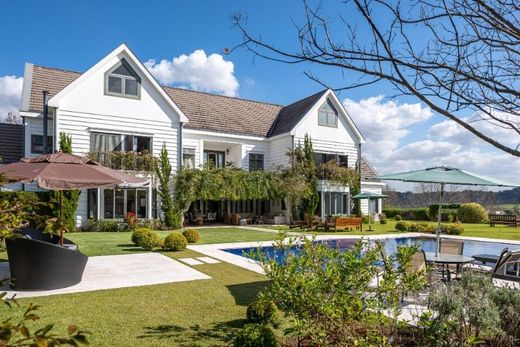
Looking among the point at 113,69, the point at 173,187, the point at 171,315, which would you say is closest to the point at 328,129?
the point at 173,187

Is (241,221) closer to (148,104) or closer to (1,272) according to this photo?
(148,104)

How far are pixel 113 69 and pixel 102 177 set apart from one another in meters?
14.5

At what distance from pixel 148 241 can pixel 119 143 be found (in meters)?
9.62

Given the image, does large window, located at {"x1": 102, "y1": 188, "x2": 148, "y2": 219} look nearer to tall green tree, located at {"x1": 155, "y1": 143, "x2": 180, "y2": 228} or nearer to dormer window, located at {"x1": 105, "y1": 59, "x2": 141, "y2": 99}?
tall green tree, located at {"x1": 155, "y1": 143, "x2": 180, "y2": 228}

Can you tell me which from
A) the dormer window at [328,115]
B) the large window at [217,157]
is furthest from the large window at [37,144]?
the dormer window at [328,115]

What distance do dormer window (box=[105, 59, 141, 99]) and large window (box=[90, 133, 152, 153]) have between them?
2.34 metres

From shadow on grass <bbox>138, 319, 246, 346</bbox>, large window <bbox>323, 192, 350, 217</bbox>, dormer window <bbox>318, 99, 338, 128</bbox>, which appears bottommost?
shadow on grass <bbox>138, 319, 246, 346</bbox>

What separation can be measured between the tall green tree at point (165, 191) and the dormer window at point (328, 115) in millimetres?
12113

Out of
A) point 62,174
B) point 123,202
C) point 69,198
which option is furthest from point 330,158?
point 62,174

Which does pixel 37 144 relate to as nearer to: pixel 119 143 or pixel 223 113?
pixel 119 143

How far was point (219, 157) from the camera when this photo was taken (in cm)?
2777

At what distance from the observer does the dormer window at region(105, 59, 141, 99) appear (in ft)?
67.9

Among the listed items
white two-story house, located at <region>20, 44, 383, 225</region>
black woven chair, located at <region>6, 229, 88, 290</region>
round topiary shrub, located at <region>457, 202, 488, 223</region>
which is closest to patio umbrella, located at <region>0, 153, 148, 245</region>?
black woven chair, located at <region>6, 229, 88, 290</region>

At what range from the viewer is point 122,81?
21156 mm
